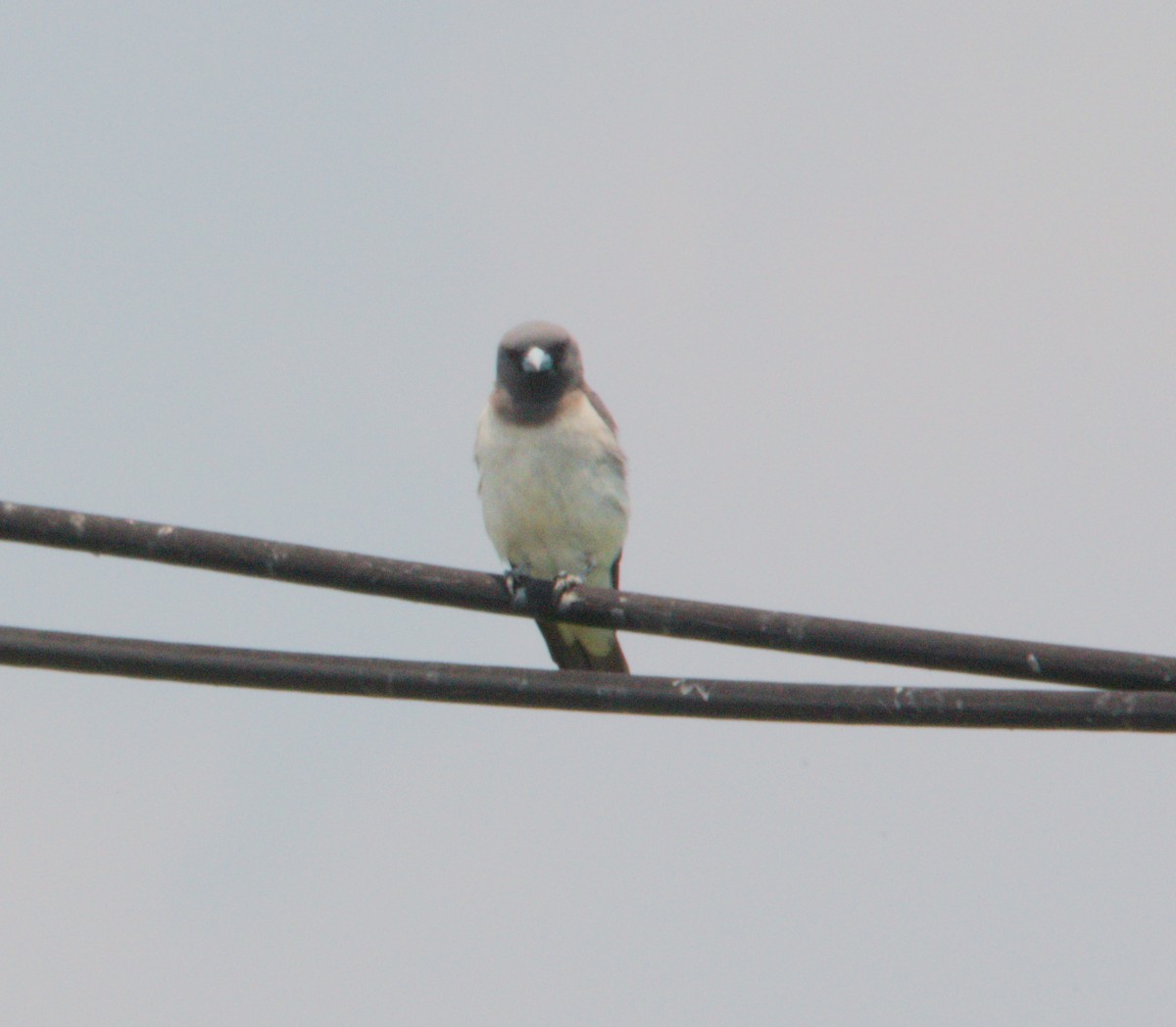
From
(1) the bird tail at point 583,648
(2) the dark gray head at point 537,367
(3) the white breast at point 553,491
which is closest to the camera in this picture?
(3) the white breast at point 553,491

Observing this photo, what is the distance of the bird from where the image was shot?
30.7 feet

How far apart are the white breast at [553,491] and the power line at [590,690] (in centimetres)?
457

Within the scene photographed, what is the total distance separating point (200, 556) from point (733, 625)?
54.4 inches

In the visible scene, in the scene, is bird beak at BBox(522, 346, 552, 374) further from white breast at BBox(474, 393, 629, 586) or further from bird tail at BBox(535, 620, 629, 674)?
bird tail at BBox(535, 620, 629, 674)

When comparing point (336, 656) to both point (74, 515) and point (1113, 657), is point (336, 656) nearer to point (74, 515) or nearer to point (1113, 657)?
point (74, 515)

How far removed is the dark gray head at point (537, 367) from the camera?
31.7 feet

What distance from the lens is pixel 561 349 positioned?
10031 mm

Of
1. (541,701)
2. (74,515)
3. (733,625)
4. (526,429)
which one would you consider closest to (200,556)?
(74,515)

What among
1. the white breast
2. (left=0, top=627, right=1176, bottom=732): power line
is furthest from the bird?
(left=0, top=627, right=1176, bottom=732): power line

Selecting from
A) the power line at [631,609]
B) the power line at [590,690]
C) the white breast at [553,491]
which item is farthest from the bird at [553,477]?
the power line at [590,690]

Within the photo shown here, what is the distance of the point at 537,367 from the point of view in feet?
31.8

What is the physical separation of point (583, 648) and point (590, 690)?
5.34 m

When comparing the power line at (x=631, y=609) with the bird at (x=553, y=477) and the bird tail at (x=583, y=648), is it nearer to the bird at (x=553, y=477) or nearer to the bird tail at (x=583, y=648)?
the bird at (x=553, y=477)

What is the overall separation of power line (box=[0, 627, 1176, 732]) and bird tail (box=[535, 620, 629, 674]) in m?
5.02
